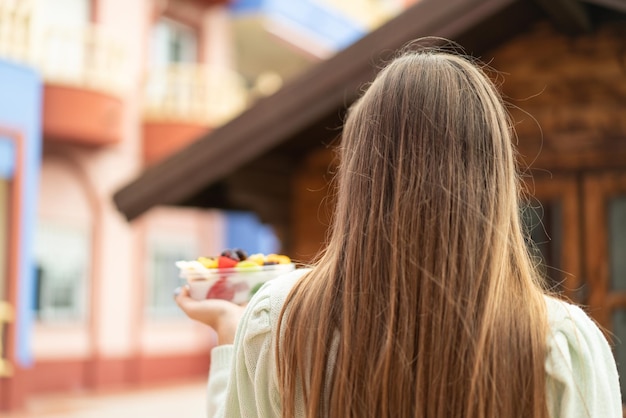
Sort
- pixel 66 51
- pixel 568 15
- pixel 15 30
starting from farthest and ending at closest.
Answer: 1. pixel 66 51
2. pixel 15 30
3. pixel 568 15

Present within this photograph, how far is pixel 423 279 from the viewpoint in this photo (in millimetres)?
1562

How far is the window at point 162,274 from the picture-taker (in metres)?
16.0

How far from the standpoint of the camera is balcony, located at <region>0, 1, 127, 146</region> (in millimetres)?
13000

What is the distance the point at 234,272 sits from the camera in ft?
8.00

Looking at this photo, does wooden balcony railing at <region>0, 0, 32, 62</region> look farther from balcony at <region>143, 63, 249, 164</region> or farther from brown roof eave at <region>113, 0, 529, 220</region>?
brown roof eave at <region>113, 0, 529, 220</region>

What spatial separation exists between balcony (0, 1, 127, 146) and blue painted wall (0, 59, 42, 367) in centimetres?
40

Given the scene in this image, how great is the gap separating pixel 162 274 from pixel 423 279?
15140 mm

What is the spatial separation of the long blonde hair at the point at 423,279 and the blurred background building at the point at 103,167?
982 centimetres

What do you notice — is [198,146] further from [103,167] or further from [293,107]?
[103,167]

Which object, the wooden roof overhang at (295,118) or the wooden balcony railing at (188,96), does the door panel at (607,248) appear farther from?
the wooden balcony railing at (188,96)

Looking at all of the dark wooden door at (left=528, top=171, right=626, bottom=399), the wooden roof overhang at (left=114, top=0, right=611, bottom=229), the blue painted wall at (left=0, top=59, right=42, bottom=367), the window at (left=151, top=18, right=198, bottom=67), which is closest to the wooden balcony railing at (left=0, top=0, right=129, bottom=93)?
the blue painted wall at (left=0, top=59, right=42, bottom=367)

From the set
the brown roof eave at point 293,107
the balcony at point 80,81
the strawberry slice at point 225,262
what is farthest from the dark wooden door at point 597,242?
the balcony at point 80,81

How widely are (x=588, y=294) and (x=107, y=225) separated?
10760mm

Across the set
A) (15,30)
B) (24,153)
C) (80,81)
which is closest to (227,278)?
(24,153)
